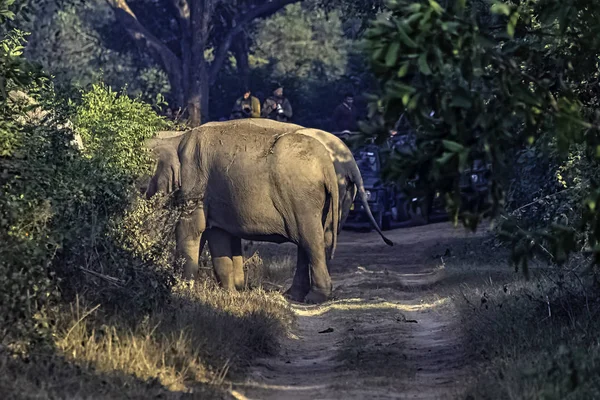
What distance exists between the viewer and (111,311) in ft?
38.8

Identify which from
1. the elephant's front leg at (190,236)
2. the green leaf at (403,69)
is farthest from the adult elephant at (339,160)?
the green leaf at (403,69)

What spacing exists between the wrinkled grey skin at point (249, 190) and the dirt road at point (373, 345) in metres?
1.09

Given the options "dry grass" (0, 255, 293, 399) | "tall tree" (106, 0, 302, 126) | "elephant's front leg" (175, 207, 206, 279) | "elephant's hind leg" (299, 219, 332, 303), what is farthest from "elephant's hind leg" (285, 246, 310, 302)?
"tall tree" (106, 0, 302, 126)

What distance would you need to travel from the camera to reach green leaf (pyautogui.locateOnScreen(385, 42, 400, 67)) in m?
7.71

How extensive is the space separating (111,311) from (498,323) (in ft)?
12.2

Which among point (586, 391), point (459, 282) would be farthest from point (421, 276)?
point (586, 391)

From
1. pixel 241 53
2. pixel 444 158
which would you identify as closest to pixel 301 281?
pixel 444 158

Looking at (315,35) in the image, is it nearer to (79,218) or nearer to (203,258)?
(203,258)

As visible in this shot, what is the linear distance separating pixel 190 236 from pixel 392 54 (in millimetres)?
10635

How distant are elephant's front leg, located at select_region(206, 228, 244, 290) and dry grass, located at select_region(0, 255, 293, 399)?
191 inches

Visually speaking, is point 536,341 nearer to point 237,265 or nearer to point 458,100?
point 458,100

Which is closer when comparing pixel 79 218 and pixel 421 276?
pixel 79 218

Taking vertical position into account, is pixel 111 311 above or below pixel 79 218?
below

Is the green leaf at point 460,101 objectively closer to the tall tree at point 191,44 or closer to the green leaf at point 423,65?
the green leaf at point 423,65
